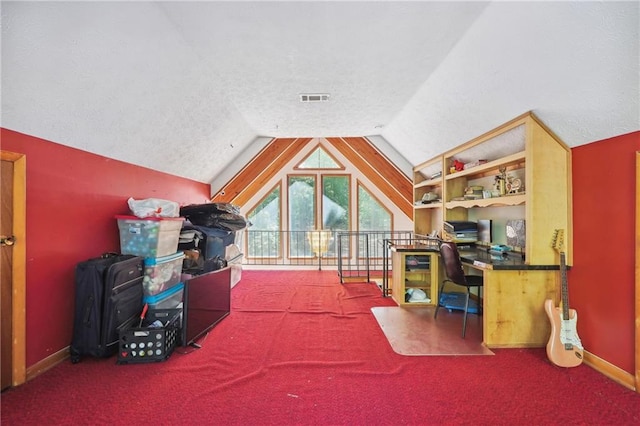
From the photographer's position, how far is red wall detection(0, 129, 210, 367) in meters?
1.94

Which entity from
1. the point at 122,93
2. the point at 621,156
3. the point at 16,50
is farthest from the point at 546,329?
the point at 16,50

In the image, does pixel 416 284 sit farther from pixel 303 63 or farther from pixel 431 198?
pixel 303 63

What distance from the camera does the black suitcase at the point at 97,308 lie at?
6.93 feet

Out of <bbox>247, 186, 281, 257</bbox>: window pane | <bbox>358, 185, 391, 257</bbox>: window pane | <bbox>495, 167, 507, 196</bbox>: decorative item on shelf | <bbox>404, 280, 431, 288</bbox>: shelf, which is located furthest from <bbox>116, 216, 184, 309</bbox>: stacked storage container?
<bbox>358, 185, 391, 257</bbox>: window pane

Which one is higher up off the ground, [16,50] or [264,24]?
[264,24]

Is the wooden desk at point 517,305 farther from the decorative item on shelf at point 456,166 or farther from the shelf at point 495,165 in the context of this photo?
the decorative item on shelf at point 456,166

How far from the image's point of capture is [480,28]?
6.71 ft

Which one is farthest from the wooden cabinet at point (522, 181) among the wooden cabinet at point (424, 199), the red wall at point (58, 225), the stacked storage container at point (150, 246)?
the red wall at point (58, 225)

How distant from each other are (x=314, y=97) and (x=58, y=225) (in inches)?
115

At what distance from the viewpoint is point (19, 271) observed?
6.08 feet

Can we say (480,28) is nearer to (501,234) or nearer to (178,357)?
(501,234)

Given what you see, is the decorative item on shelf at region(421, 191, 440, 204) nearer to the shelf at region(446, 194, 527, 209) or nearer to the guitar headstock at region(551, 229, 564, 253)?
the shelf at region(446, 194, 527, 209)

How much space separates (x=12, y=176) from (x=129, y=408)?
180cm

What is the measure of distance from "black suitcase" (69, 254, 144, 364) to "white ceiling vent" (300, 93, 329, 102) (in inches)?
107
